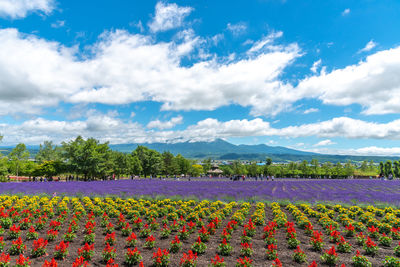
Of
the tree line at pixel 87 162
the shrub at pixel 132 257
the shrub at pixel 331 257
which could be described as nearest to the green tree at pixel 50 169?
the tree line at pixel 87 162

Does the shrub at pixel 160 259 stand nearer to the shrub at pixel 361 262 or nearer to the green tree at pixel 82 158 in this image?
the shrub at pixel 361 262

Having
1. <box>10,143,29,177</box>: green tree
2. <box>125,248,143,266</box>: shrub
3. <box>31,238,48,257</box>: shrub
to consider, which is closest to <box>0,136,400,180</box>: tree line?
<box>10,143,29,177</box>: green tree

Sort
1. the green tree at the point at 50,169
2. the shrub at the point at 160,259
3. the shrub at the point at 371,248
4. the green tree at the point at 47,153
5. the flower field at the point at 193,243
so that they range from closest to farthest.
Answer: the shrub at the point at 160,259 < the flower field at the point at 193,243 < the shrub at the point at 371,248 < the green tree at the point at 50,169 < the green tree at the point at 47,153

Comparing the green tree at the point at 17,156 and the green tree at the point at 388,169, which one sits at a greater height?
the green tree at the point at 17,156

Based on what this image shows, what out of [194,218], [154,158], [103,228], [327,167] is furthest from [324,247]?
[327,167]

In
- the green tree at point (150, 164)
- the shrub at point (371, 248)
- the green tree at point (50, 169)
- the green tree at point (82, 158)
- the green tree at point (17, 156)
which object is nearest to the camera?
the shrub at point (371, 248)

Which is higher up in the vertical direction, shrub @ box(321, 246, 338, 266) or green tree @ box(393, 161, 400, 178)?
shrub @ box(321, 246, 338, 266)

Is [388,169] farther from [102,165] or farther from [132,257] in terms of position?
[132,257]

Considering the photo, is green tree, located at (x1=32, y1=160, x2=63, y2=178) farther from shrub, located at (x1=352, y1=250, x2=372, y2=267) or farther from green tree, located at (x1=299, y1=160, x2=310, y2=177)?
green tree, located at (x1=299, y1=160, x2=310, y2=177)

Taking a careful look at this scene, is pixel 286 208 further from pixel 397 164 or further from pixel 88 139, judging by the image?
pixel 397 164

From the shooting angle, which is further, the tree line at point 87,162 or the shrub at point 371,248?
the tree line at point 87,162

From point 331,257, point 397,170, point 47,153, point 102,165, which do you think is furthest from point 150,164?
point 397,170

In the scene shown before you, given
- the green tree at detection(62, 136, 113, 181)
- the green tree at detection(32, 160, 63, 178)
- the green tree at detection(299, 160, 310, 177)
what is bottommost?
Answer: the green tree at detection(299, 160, 310, 177)

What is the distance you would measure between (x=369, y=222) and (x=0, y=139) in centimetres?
5303
